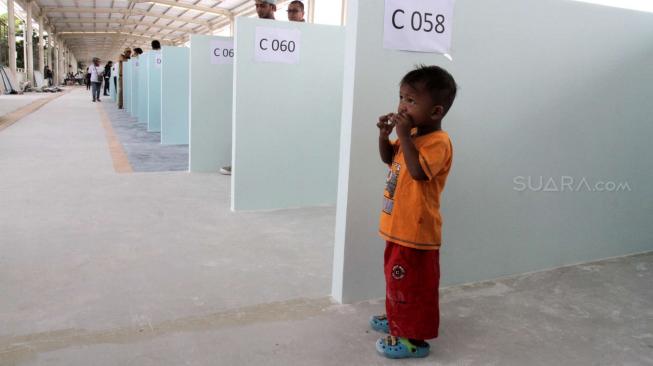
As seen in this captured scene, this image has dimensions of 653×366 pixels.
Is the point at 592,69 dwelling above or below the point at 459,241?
above

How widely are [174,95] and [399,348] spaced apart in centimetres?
616

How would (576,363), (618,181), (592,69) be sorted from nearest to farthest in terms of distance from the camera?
1. (576,363)
2. (592,69)
3. (618,181)

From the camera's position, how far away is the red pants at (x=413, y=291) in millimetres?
1810

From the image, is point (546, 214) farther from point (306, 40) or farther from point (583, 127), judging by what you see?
point (306, 40)

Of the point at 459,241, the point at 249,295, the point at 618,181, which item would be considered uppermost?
the point at 618,181

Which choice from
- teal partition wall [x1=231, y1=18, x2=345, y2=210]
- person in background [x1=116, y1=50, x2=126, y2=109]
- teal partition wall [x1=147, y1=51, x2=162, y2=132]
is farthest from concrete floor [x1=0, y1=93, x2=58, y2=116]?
teal partition wall [x1=231, y1=18, x2=345, y2=210]

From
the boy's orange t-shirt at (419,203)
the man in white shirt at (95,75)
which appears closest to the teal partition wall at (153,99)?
the man in white shirt at (95,75)

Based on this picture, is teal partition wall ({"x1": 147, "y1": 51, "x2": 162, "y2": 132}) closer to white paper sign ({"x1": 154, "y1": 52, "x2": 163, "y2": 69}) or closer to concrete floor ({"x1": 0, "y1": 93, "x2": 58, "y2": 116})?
white paper sign ({"x1": 154, "y1": 52, "x2": 163, "y2": 69})

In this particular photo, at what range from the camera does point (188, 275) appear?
8.36 feet

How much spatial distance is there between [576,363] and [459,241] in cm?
81

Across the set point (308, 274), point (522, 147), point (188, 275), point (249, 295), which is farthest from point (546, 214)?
point (188, 275)

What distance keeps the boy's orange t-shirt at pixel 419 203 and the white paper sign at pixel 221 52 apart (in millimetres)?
3977

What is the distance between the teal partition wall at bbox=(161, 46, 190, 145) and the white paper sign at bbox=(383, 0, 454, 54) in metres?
5.38
